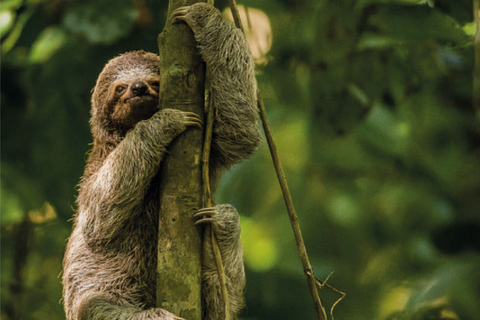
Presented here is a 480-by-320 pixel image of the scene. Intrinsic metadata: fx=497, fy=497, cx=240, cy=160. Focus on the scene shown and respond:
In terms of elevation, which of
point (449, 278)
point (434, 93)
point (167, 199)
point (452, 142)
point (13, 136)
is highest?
point (434, 93)

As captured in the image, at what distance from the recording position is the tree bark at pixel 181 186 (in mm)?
3180

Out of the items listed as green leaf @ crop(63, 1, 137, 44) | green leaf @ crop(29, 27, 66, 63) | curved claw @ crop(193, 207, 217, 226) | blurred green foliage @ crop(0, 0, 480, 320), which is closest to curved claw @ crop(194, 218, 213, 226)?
curved claw @ crop(193, 207, 217, 226)

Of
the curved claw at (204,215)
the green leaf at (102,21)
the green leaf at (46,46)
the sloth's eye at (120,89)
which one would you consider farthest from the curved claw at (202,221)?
the green leaf at (46,46)

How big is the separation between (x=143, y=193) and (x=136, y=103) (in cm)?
79

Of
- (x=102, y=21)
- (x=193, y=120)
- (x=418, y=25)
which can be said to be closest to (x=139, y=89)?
(x=102, y=21)

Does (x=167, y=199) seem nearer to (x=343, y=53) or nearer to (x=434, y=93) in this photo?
(x=343, y=53)

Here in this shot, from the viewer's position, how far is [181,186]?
3.31 metres

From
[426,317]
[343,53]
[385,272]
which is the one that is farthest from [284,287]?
[343,53]

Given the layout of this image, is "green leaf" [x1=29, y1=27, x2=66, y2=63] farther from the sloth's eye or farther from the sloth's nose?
the sloth's nose

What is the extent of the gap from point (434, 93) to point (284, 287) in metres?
2.34

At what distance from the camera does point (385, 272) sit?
4672 mm

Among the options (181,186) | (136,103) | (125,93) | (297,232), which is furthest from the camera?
(125,93)

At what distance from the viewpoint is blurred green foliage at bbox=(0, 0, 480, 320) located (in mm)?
4516

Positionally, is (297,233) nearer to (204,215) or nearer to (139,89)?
(204,215)
